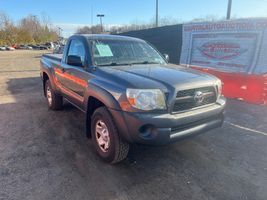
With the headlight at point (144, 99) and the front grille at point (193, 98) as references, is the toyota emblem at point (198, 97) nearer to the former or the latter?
the front grille at point (193, 98)

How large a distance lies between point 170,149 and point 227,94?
10.8 ft

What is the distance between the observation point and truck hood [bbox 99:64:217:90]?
3.00 m

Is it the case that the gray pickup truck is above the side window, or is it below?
below

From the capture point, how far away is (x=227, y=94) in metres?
6.46

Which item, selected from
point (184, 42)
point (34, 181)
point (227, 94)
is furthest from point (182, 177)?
point (184, 42)

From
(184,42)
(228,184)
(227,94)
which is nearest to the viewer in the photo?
(228,184)

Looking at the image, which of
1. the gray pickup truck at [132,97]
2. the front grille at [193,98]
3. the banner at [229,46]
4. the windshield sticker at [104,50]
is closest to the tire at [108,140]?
the gray pickup truck at [132,97]

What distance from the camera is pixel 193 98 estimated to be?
3.19m

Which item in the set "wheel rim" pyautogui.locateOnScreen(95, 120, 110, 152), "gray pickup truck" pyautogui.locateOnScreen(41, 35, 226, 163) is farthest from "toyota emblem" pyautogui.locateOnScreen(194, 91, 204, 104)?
"wheel rim" pyautogui.locateOnScreen(95, 120, 110, 152)

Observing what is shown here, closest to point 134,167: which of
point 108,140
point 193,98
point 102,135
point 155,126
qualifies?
point 108,140

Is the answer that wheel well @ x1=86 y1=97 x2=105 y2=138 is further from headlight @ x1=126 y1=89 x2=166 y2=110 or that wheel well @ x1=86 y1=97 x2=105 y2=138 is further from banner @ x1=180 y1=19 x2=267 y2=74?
banner @ x1=180 y1=19 x2=267 y2=74

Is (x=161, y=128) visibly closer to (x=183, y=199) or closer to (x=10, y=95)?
(x=183, y=199)

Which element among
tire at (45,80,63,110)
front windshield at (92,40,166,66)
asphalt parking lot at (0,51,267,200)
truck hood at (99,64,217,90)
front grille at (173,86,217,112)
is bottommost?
asphalt parking lot at (0,51,267,200)

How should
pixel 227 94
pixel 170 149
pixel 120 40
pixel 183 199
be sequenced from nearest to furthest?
pixel 183 199 → pixel 170 149 → pixel 120 40 → pixel 227 94
